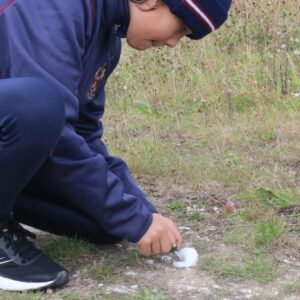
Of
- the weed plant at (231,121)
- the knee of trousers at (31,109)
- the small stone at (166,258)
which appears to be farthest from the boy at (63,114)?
the weed plant at (231,121)

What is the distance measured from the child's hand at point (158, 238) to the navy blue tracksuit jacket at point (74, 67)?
0.08 ft

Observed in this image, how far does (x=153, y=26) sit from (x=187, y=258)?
0.81 meters

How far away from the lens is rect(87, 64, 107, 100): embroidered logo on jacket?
252 centimetres

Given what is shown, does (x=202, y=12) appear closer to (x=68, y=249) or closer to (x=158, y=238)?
(x=158, y=238)

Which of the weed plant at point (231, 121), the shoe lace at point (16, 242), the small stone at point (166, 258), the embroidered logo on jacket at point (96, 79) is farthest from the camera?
the weed plant at point (231, 121)

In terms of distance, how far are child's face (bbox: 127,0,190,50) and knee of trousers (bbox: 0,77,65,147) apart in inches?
15.1

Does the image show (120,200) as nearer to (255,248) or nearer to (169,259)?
(169,259)

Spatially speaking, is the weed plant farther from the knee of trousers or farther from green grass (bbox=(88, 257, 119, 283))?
the knee of trousers

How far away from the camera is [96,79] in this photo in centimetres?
254

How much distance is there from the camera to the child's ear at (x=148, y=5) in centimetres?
231

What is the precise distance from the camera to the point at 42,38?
2109 millimetres

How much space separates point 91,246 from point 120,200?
44 centimetres

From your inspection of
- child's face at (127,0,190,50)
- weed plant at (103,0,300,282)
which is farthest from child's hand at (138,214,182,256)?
child's face at (127,0,190,50)

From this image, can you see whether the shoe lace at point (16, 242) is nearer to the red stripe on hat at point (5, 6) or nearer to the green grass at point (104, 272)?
the green grass at point (104, 272)
